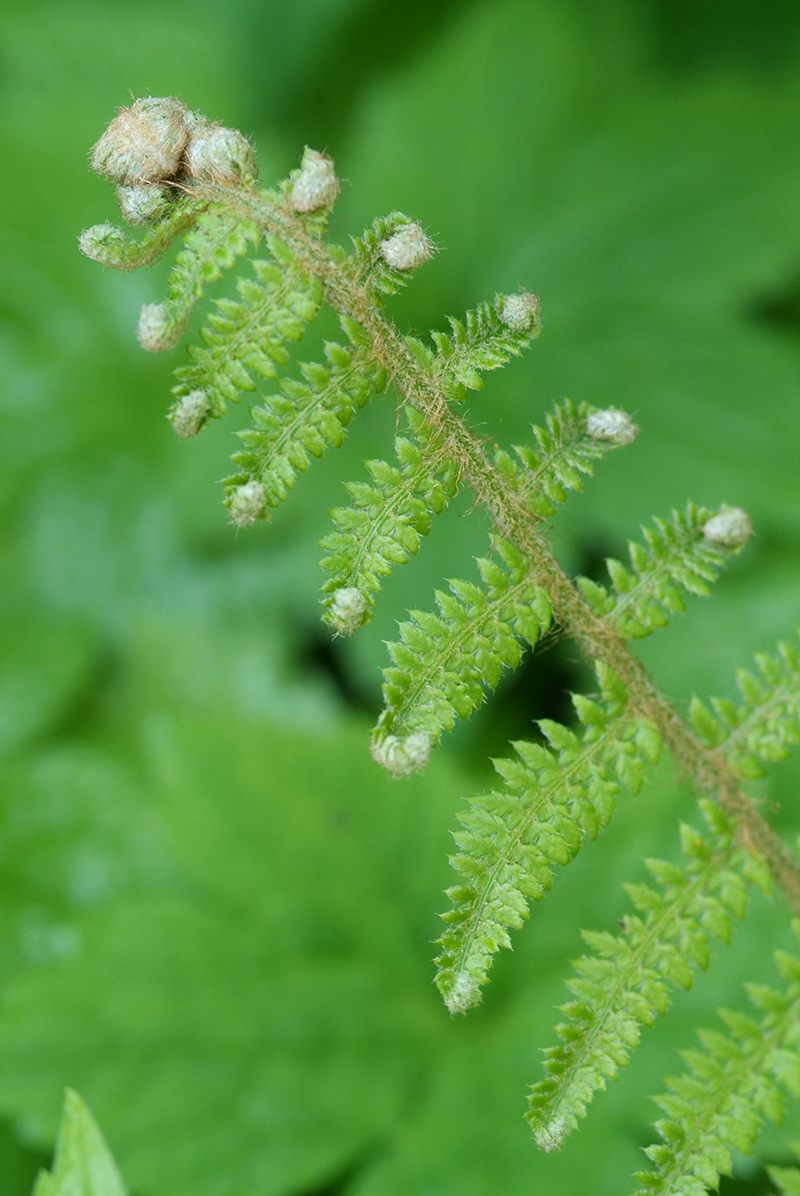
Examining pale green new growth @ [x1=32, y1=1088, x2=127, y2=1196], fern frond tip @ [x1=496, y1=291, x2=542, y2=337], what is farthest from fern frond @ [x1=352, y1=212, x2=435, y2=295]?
pale green new growth @ [x1=32, y1=1088, x2=127, y2=1196]

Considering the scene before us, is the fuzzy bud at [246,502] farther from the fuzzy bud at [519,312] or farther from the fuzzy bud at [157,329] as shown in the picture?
the fuzzy bud at [519,312]

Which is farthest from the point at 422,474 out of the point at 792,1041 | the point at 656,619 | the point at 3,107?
the point at 3,107

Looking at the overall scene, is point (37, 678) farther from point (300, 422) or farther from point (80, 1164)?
point (300, 422)

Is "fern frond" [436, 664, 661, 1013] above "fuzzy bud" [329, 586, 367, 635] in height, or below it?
below

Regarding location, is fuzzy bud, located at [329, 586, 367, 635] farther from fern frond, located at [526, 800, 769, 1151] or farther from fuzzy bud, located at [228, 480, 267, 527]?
fern frond, located at [526, 800, 769, 1151]

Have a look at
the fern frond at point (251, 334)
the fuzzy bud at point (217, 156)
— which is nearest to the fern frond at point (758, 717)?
the fern frond at point (251, 334)
